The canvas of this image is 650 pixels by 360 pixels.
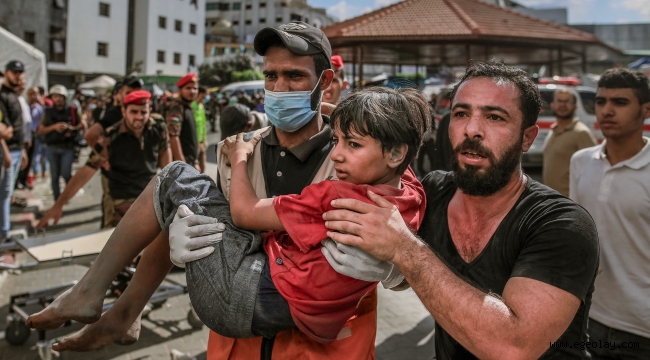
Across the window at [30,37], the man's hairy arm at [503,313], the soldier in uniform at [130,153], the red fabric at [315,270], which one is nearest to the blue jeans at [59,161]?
the soldier in uniform at [130,153]

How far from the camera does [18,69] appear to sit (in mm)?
6562

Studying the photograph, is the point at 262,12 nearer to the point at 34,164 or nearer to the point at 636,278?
→ the point at 34,164

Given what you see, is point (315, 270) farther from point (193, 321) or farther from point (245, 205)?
point (193, 321)

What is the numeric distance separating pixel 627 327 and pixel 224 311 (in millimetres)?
2130

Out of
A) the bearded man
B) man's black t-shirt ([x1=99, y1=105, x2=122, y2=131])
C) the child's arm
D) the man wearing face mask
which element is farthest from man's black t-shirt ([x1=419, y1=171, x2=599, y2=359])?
man's black t-shirt ([x1=99, y1=105, x2=122, y2=131])

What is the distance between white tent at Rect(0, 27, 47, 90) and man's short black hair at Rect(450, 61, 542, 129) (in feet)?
45.9

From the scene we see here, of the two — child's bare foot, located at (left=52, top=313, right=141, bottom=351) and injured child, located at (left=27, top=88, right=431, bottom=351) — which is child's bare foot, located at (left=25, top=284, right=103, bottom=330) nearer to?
injured child, located at (left=27, top=88, right=431, bottom=351)

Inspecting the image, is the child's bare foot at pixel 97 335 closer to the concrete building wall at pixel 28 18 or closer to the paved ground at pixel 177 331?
the paved ground at pixel 177 331

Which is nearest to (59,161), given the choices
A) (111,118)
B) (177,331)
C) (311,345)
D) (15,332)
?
(111,118)

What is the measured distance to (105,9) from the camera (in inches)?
1678

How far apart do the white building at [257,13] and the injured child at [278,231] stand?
231 feet

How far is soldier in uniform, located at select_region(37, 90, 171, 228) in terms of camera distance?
4.77 m

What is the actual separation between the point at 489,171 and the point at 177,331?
355 centimetres

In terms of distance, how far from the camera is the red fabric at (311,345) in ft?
6.17
